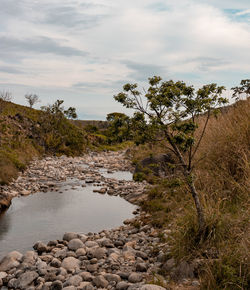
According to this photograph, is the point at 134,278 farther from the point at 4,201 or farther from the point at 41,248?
the point at 4,201

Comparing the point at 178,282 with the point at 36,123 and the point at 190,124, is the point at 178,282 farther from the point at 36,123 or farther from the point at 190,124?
the point at 36,123

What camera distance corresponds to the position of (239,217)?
4906mm

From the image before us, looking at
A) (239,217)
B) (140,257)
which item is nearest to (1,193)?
(140,257)

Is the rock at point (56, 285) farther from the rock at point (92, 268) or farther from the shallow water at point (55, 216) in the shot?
the shallow water at point (55, 216)

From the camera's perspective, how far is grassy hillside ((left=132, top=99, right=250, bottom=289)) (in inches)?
157

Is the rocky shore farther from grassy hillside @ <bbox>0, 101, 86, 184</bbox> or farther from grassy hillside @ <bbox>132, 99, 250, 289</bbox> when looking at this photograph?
grassy hillside @ <bbox>0, 101, 86, 184</bbox>

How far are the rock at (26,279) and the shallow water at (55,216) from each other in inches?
61.8

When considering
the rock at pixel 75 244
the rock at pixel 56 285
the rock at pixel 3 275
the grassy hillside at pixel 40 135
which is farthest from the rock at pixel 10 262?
the grassy hillside at pixel 40 135

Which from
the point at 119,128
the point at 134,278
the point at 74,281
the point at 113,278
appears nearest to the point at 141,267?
the point at 134,278

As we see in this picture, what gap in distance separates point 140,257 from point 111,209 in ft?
15.1

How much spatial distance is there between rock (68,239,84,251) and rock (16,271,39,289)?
129 centimetres

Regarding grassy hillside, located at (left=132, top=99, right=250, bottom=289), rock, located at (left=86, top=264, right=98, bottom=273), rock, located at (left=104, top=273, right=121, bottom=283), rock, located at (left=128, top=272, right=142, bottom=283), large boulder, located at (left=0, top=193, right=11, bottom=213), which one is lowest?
rock, located at (left=86, top=264, right=98, bottom=273)

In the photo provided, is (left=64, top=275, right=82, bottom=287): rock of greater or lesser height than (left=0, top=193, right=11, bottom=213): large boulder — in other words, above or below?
below

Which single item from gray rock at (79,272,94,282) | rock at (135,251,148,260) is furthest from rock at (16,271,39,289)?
rock at (135,251,148,260)
